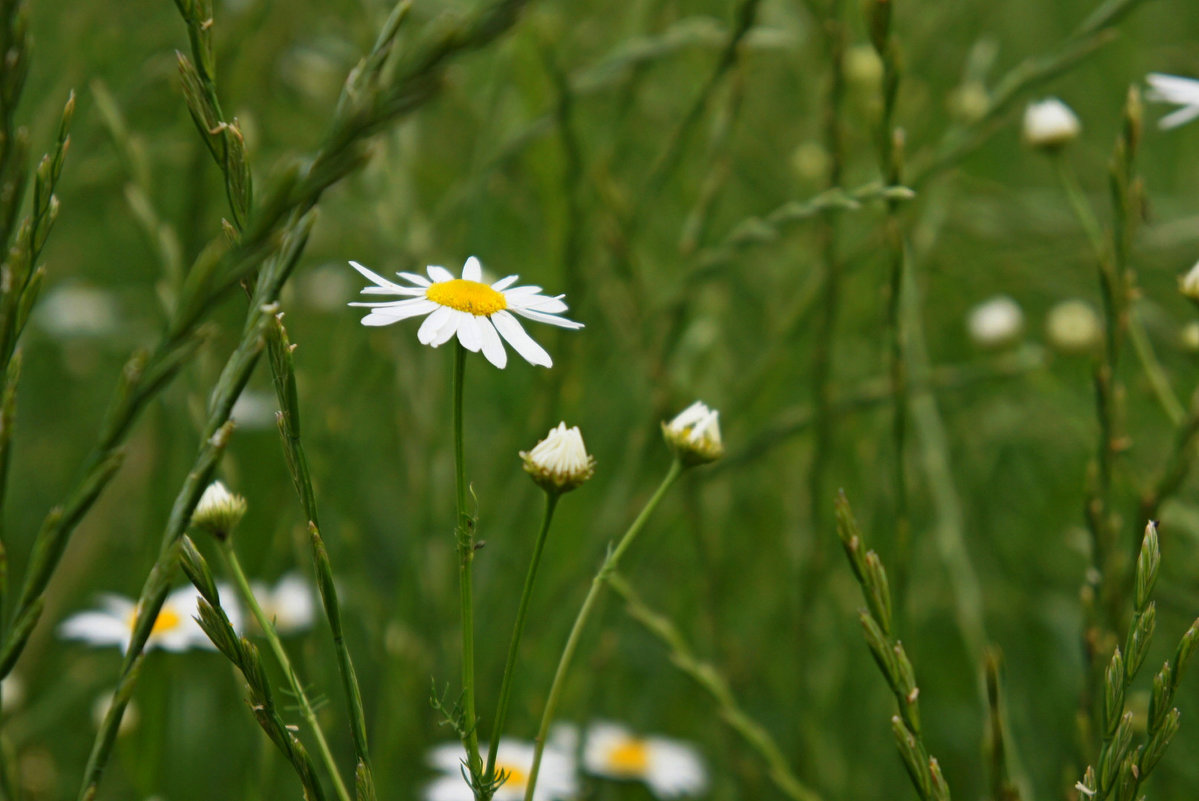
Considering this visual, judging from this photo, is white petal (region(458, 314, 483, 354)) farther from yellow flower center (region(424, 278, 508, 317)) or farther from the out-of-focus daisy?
the out-of-focus daisy

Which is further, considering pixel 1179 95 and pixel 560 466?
pixel 1179 95

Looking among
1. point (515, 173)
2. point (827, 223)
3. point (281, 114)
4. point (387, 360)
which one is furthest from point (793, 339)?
point (281, 114)

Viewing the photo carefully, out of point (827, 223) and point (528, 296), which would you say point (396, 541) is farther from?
point (528, 296)

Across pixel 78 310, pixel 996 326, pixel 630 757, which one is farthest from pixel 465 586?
pixel 78 310

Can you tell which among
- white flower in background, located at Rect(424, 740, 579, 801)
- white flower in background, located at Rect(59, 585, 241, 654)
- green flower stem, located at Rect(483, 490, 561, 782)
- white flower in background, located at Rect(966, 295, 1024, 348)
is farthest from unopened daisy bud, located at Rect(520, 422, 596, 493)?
white flower in background, located at Rect(966, 295, 1024, 348)

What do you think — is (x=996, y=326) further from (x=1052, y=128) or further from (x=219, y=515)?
(x=219, y=515)

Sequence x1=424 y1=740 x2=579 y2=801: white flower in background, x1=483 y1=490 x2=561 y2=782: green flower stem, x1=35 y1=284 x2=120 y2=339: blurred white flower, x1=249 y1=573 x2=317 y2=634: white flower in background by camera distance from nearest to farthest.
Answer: x1=483 y1=490 x2=561 y2=782: green flower stem
x1=424 y1=740 x2=579 y2=801: white flower in background
x1=249 y1=573 x2=317 y2=634: white flower in background
x1=35 y1=284 x2=120 y2=339: blurred white flower
